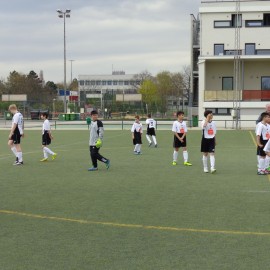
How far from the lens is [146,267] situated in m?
5.66

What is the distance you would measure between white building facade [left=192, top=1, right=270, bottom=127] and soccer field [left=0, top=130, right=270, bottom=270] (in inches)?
1241

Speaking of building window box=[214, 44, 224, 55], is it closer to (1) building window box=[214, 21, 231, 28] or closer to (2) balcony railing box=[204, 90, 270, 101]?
(1) building window box=[214, 21, 231, 28]

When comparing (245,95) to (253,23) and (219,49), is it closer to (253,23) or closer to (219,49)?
(219,49)

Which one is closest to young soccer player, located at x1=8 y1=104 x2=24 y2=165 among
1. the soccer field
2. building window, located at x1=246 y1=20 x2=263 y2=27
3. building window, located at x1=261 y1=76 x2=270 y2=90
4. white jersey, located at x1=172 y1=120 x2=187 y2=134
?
the soccer field

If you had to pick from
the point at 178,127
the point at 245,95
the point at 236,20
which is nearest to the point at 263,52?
the point at 236,20

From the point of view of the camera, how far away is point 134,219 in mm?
7969

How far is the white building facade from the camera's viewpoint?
4488 centimetres

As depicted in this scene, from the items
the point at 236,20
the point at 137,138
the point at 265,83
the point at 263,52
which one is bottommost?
the point at 137,138

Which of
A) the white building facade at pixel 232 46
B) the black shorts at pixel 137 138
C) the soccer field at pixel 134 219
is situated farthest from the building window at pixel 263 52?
the soccer field at pixel 134 219

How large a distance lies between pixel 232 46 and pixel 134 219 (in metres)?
40.4

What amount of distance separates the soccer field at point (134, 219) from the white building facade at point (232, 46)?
31.5 metres

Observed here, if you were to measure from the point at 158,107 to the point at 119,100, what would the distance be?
21.0ft

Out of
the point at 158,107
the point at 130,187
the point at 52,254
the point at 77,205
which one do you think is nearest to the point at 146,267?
the point at 52,254

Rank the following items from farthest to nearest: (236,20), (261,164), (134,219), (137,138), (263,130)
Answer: (236,20) < (137,138) < (261,164) < (263,130) < (134,219)
